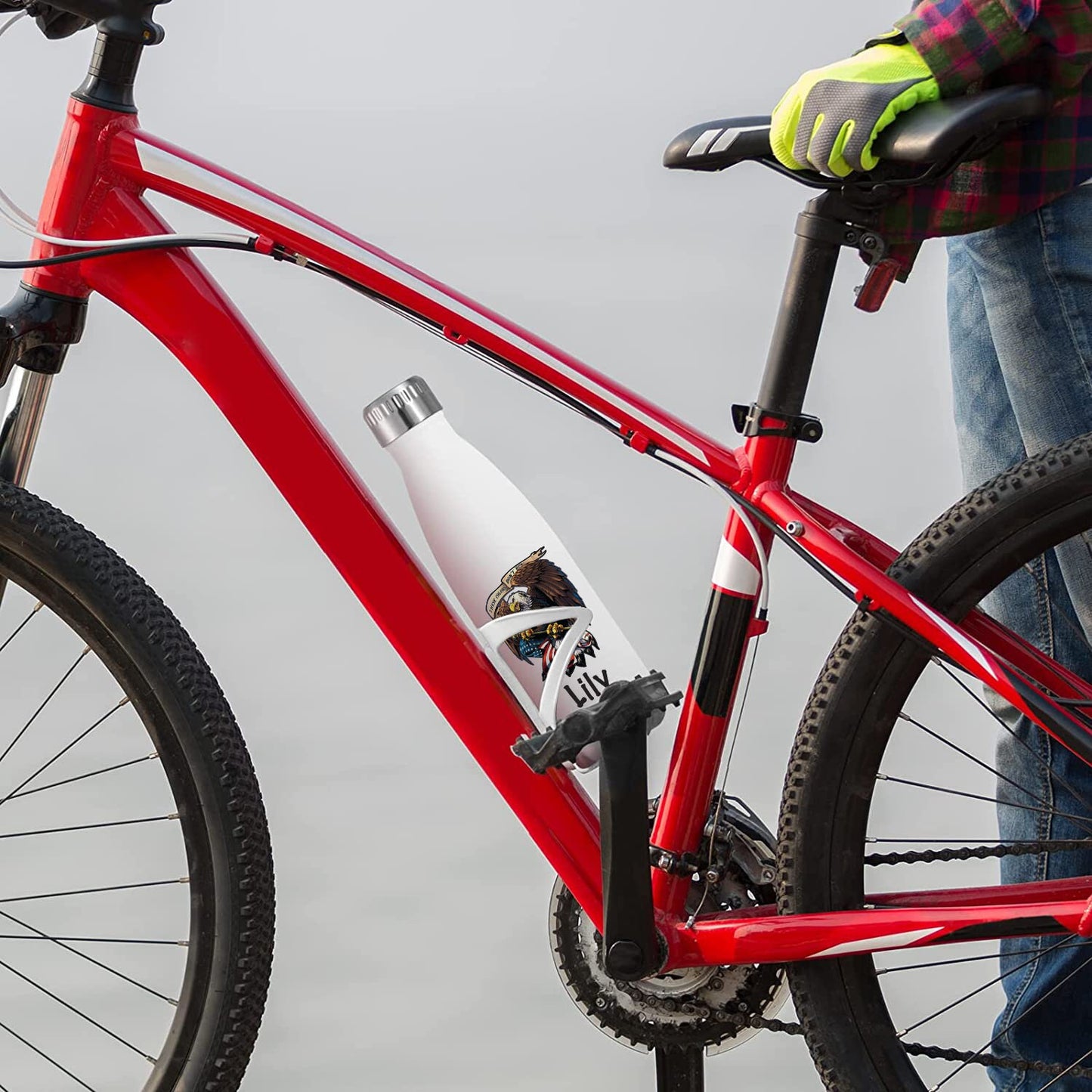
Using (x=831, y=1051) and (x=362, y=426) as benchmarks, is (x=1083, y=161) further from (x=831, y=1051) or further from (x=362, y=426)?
(x=362, y=426)

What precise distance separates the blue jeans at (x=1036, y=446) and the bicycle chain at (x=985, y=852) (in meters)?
0.07

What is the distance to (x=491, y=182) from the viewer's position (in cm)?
222

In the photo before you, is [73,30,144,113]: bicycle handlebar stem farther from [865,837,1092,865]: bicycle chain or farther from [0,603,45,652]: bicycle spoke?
[865,837,1092,865]: bicycle chain

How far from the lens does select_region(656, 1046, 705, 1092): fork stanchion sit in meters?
1.10

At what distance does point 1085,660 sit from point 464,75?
1345mm

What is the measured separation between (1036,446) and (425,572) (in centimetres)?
45

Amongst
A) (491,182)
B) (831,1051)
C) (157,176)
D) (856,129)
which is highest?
(491,182)

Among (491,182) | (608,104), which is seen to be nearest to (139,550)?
(491,182)

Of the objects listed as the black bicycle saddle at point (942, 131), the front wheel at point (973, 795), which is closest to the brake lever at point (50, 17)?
the black bicycle saddle at point (942, 131)

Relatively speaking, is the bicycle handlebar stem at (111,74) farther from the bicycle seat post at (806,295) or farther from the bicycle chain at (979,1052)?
the bicycle chain at (979,1052)

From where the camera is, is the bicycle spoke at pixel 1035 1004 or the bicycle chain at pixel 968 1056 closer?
the bicycle chain at pixel 968 1056

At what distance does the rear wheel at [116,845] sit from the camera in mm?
1031

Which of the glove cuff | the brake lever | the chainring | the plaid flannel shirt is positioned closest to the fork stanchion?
the chainring

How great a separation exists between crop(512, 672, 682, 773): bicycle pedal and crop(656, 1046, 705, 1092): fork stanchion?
0.26 m
